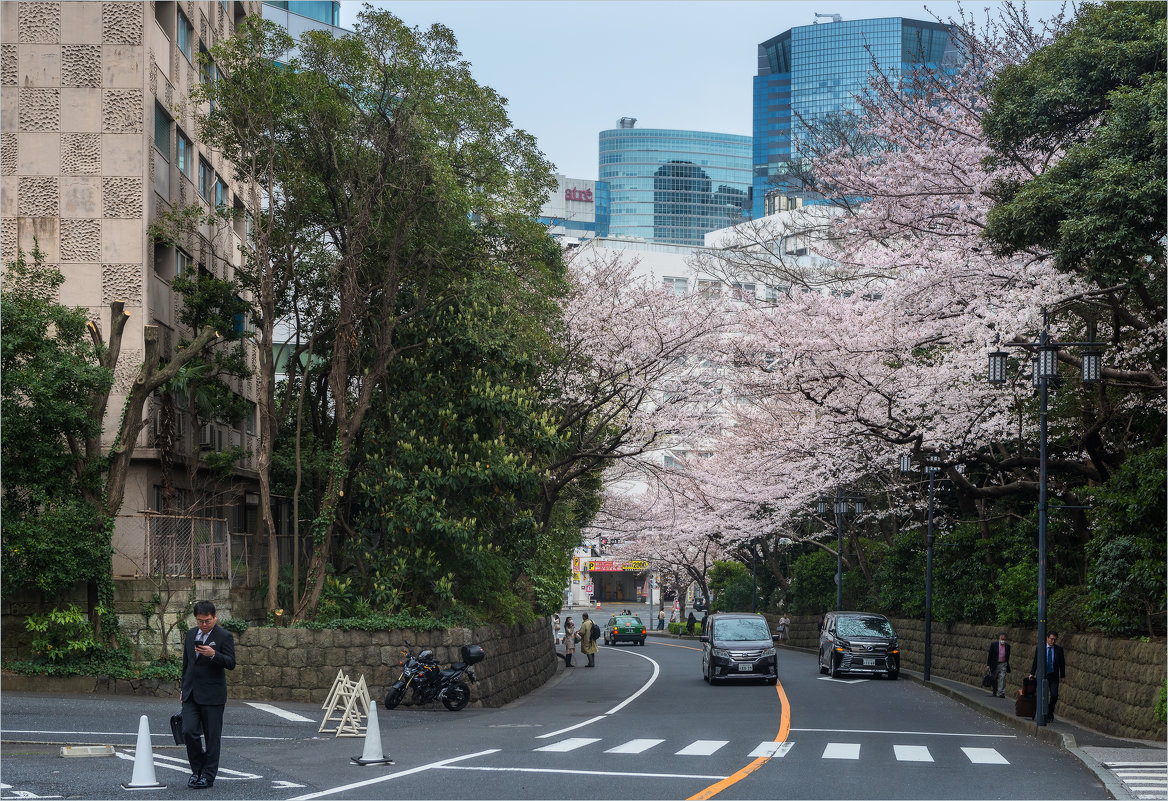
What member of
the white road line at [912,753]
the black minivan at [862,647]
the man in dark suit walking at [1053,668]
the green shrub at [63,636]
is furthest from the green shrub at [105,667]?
the black minivan at [862,647]

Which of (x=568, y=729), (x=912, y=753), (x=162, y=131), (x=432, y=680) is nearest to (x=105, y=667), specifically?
(x=432, y=680)

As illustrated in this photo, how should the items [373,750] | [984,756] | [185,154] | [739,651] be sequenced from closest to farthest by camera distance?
[373,750] → [984,756] → [185,154] → [739,651]

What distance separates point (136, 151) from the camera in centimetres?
2558

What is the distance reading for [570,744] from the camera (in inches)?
639

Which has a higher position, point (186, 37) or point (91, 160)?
point (186, 37)

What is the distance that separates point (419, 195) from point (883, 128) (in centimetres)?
925

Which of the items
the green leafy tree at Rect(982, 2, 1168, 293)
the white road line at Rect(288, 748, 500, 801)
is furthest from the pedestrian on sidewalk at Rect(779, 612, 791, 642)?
the white road line at Rect(288, 748, 500, 801)

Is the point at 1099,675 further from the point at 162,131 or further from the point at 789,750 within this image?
the point at 162,131

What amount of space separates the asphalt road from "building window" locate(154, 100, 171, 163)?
511 inches

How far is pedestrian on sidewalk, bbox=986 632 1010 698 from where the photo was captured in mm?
25625

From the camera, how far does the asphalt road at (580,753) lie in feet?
38.0

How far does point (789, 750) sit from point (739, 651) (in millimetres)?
14899

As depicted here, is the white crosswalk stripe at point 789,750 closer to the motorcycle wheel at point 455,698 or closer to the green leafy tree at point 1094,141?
the motorcycle wheel at point 455,698

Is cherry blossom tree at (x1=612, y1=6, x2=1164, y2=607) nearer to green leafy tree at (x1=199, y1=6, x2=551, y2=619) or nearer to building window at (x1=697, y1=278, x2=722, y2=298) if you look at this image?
building window at (x1=697, y1=278, x2=722, y2=298)
